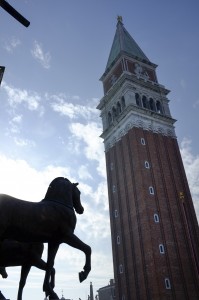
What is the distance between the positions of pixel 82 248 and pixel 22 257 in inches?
40.9

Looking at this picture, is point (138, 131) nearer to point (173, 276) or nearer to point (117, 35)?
point (173, 276)

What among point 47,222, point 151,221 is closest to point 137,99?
point 151,221

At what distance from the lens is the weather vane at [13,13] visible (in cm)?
405

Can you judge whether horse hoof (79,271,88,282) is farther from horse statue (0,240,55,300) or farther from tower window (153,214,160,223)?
tower window (153,214,160,223)

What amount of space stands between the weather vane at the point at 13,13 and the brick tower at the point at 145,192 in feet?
89.1

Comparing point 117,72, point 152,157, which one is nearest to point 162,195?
point 152,157

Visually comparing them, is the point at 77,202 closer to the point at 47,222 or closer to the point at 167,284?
the point at 47,222

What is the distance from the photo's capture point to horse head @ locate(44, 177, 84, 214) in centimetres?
539

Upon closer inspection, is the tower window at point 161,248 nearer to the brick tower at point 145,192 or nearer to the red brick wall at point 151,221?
the brick tower at point 145,192

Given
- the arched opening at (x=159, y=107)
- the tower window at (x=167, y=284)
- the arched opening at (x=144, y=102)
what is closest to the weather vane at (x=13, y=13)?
the tower window at (x=167, y=284)

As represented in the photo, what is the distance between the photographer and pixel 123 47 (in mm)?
48094

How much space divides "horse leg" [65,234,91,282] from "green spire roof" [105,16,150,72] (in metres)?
44.2

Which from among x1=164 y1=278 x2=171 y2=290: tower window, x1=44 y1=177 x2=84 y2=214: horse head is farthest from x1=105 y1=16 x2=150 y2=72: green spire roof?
x1=44 y1=177 x2=84 y2=214: horse head

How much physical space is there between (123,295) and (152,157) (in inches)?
598
